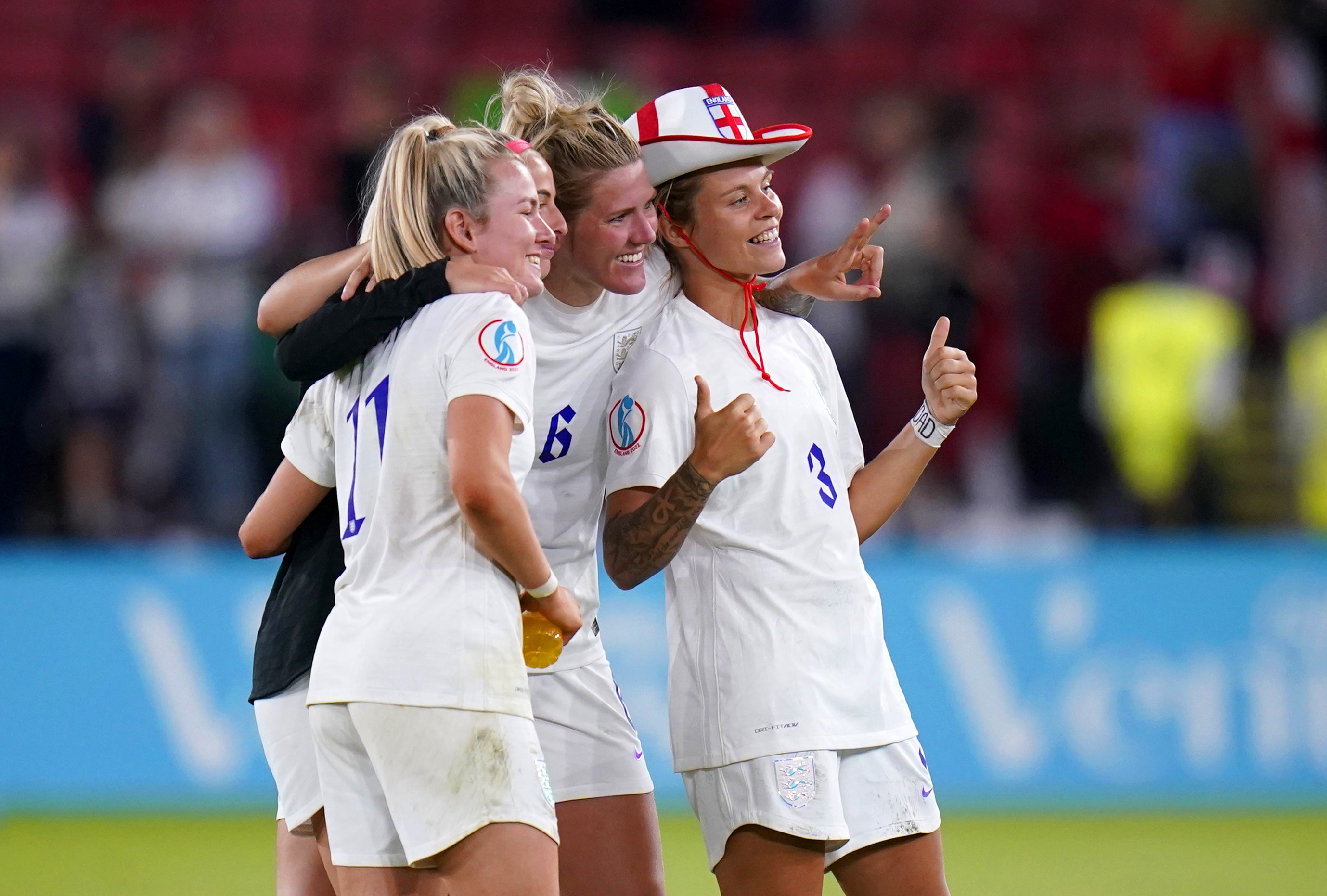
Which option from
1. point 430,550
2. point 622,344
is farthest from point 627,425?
point 430,550

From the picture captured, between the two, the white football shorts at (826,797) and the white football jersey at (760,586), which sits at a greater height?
the white football jersey at (760,586)

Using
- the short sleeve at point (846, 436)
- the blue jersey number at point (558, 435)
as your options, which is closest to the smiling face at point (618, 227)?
the blue jersey number at point (558, 435)

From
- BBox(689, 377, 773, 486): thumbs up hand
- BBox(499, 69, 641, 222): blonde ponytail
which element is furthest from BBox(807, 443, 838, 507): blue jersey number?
BBox(499, 69, 641, 222): blonde ponytail

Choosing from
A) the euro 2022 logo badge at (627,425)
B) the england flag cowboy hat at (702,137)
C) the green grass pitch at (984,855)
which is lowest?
the green grass pitch at (984,855)

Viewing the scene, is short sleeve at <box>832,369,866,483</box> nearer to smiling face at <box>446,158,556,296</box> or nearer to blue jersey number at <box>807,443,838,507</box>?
blue jersey number at <box>807,443,838,507</box>

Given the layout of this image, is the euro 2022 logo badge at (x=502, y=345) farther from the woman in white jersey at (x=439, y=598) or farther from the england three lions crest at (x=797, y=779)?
the england three lions crest at (x=797, y=779)

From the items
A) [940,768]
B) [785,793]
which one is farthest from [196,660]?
[785,793]

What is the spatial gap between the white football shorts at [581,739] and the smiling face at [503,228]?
4.14 feet

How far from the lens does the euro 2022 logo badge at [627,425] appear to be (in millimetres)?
4113

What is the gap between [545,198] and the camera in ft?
13.0

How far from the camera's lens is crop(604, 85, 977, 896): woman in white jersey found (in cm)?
397

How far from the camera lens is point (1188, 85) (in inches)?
539

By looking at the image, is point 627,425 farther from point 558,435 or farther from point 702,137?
point 702,137

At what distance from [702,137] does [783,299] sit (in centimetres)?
51
